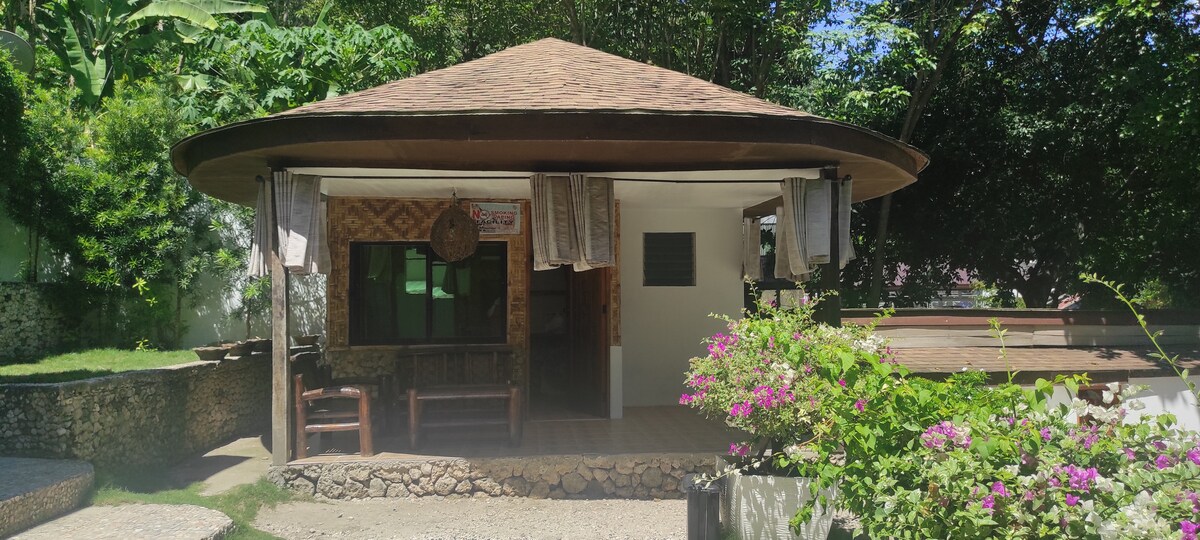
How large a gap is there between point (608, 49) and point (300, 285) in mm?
6759

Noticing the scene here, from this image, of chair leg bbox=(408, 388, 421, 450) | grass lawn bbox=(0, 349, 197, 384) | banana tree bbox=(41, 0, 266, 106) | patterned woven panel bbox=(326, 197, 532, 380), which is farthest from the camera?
banana tree bbox=(41, 0, 266, 106)

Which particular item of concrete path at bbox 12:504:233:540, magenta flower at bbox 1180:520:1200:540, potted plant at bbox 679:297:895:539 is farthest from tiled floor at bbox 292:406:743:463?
magenta flower at bbox 1180:520:1200:540

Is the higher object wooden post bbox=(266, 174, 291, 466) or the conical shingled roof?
the conical shingled roof

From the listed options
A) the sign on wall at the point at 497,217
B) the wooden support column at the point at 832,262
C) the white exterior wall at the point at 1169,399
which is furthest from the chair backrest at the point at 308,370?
the white exterior wall at the point at 1169,399

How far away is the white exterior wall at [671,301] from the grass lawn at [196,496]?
475 centimetres

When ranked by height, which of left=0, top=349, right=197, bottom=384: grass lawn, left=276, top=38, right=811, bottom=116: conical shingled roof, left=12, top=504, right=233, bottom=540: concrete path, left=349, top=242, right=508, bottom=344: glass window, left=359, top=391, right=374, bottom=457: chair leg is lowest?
left=12, top=504, right=233, bottom=540: concrete path

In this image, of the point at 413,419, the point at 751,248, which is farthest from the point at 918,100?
the point at 413,419

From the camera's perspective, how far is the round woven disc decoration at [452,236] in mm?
8242

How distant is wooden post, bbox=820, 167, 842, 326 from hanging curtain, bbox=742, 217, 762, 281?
3.14 metres

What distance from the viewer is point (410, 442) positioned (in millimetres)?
7039

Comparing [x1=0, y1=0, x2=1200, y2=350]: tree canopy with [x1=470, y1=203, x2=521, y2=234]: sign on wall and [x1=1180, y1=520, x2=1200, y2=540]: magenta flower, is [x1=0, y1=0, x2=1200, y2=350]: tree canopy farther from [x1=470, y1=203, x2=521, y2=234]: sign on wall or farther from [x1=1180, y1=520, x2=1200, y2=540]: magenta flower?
[x1=1180, y1=520, x2=1200, y2=540]: magenta flower

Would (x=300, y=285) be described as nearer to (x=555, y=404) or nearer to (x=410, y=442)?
(x=555, y=404)

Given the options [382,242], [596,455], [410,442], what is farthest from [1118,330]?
[382,242]

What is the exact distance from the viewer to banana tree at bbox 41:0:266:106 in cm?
1357
